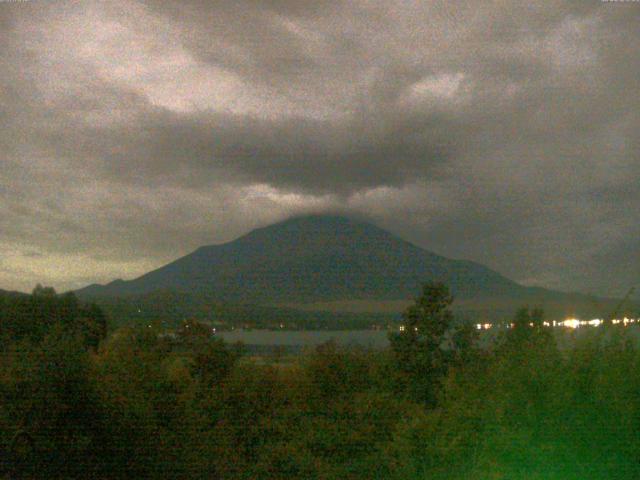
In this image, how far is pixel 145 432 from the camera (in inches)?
370

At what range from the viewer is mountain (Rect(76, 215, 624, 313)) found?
38625mm

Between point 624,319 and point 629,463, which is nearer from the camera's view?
point 629,463

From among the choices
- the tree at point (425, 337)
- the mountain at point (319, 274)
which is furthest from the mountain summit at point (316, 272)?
the tree at point (425, 337)

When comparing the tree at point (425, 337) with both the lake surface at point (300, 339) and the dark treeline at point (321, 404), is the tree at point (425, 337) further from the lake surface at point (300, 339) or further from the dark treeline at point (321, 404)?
the lake surface at point (300, 339)

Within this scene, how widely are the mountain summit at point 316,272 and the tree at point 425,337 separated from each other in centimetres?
1672

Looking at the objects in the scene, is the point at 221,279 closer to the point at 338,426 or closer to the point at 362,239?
the point at 362,239

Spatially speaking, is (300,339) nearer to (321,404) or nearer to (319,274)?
(321,404)

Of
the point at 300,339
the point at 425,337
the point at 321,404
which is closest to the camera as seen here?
the point at 321,404

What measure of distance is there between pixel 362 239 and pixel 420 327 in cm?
5850

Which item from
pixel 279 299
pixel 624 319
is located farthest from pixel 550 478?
pixel 279 299

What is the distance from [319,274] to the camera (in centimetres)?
5416

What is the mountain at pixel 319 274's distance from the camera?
127ft

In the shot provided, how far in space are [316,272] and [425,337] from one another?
1593 inches

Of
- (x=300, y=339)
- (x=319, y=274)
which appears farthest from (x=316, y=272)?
(x=300, y=339)
